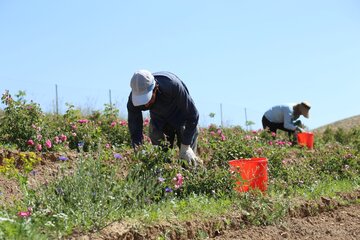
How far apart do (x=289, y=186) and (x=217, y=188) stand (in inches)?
48.4

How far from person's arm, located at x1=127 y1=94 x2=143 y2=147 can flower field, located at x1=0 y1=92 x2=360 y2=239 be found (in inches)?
8.7

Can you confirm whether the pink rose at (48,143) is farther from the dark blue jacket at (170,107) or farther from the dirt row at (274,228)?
the dirt row at (274,228)

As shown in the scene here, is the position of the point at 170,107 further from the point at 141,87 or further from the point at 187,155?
the point at 141,87

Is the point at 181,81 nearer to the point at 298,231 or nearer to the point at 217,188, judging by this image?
the point at 217,188

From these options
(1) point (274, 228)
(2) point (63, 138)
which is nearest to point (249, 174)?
(1) point (274, 228)

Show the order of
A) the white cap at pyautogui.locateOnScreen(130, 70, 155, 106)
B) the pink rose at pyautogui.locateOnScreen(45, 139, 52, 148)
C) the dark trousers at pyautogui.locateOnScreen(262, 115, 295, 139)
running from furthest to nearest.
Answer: the dark trousers at pyautogui.locateOnScreen(262, 115, 295, 139) → the pink rose at pyautogui.locateOnScreen(45, 139, 52, 148) → the white cap at pyautogui.locateOnScreen(130, 70, 155, 106)

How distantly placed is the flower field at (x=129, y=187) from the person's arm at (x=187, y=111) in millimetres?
242

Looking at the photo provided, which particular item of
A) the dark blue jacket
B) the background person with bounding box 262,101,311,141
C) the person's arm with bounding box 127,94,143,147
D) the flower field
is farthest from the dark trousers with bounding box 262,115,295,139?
the person's arm with bounding box 127,94,143,147

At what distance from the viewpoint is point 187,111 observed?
488 cm

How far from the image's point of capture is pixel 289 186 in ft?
18.2

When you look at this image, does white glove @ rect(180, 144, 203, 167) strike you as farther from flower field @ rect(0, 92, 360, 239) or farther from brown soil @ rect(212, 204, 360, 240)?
brown soil @ rect(212, 204, 360, 240)

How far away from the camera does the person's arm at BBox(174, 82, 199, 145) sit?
480cm

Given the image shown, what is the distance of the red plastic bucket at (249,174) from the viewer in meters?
4.71

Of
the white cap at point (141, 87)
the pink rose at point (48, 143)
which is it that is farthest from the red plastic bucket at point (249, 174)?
the pink rose at point (48, 143)
